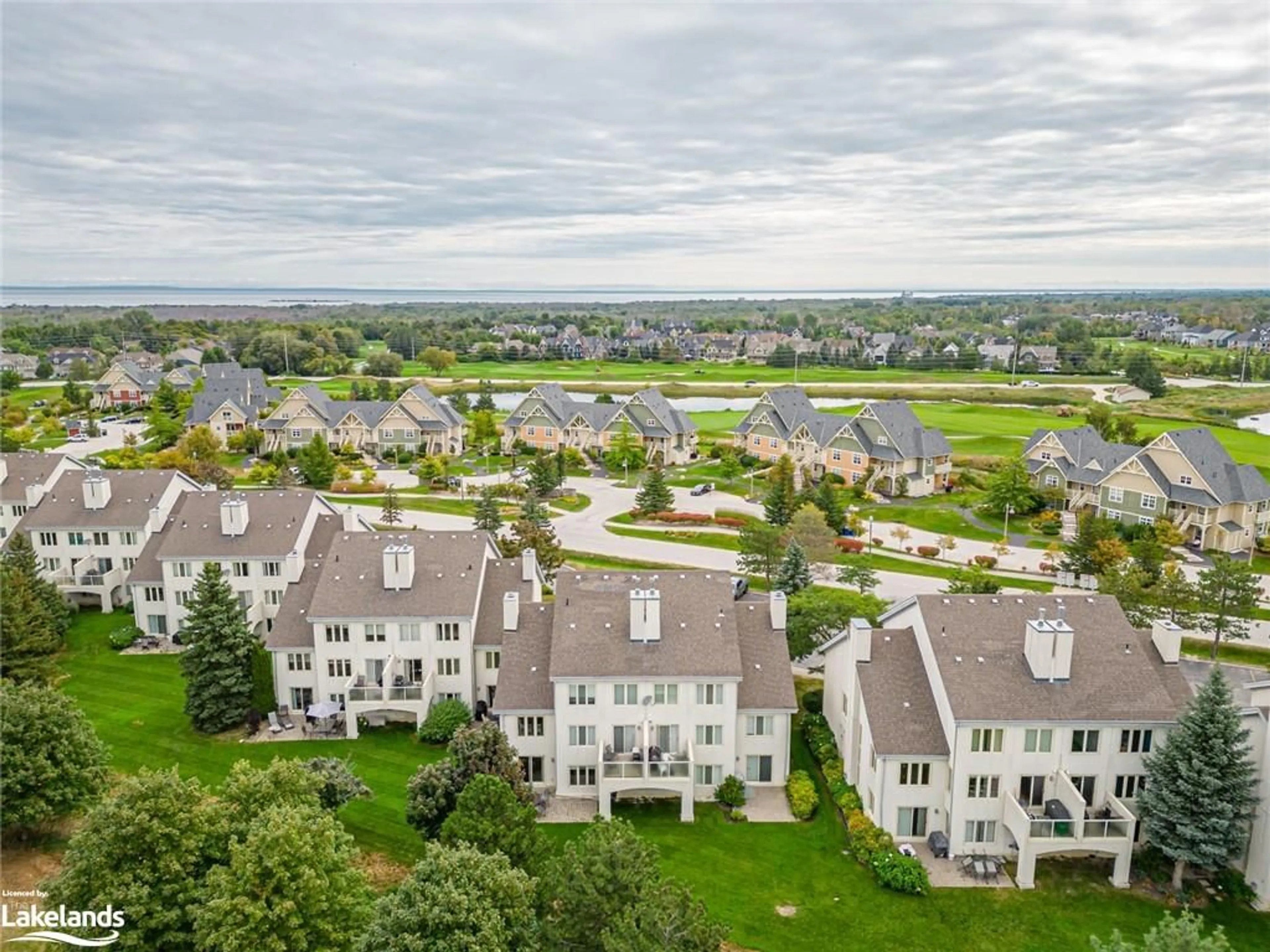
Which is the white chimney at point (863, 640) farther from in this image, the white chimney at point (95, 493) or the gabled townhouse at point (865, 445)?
the gabled townhouse at point (865, 445)

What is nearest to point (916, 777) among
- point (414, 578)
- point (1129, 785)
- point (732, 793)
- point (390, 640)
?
point (732, 793)

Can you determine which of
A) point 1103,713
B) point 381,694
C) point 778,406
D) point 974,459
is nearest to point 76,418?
point 778,406

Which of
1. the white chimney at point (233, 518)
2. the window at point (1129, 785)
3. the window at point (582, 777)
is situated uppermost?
the white chimney at point (233, 518)

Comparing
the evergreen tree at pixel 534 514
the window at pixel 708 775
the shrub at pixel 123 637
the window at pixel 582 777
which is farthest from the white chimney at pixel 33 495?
the window at pixel 708 775

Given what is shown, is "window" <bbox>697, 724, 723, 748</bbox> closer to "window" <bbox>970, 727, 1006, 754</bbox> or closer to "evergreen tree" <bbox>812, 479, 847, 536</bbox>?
"window" <bbox>970, 727, 1006, 754</bbox>

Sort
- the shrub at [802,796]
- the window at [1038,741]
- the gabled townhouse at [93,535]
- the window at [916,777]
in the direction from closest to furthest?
1. the window at [1038,741]
2. the window at [916,777]
3. the shrub at [802,796]
4. the gabled townhouse at [93,535]

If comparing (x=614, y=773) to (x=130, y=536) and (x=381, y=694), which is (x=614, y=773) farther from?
(x=130, y=536)

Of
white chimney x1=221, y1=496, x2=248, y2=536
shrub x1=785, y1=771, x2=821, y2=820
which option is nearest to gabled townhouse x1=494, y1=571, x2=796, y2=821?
shrub x1=785, y1=771, x2=821, y2=820
